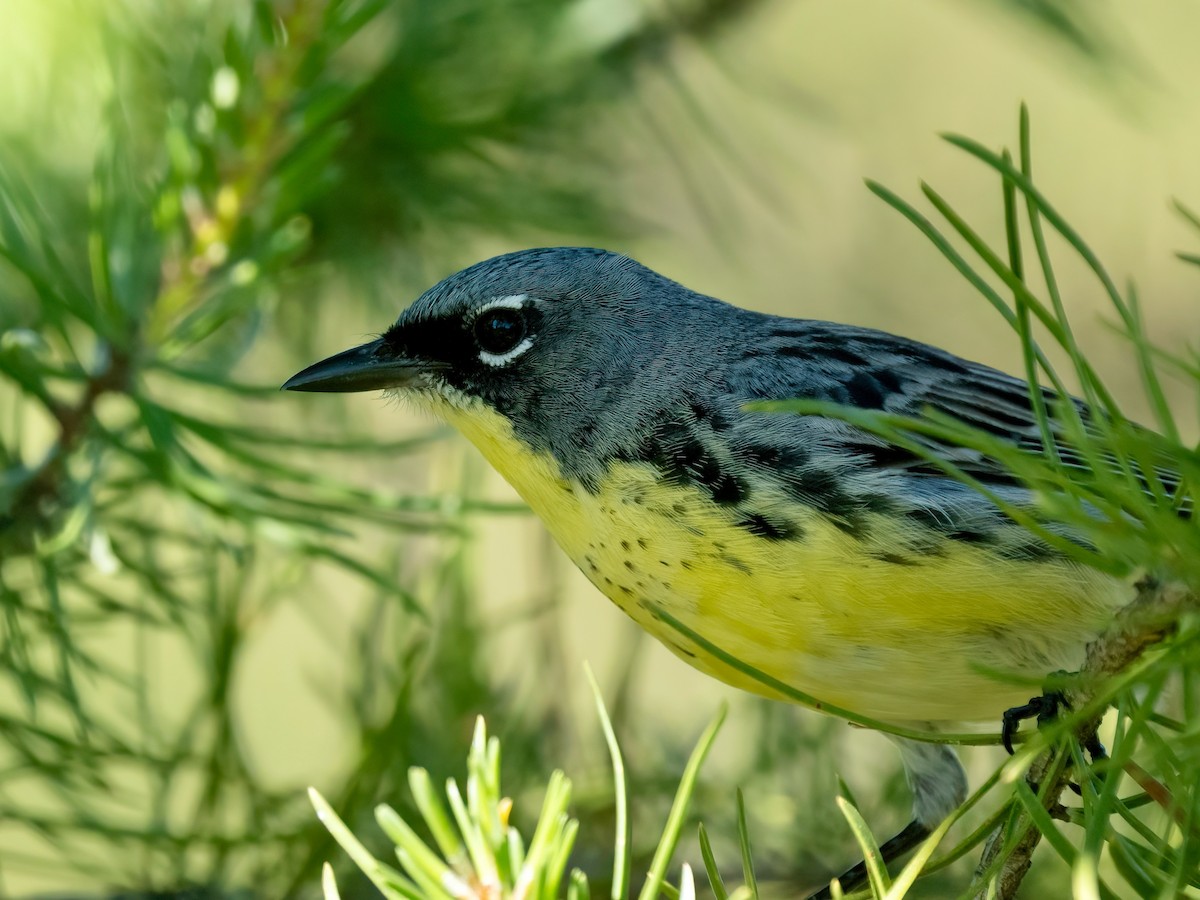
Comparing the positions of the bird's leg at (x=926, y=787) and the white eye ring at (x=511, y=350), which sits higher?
the white eye ring at (x=511, y=350)

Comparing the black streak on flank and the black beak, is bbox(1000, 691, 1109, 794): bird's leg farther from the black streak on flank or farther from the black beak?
the black beak

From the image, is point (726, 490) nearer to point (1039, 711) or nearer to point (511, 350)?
point (1039, 711)

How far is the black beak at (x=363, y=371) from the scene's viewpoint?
254 cm

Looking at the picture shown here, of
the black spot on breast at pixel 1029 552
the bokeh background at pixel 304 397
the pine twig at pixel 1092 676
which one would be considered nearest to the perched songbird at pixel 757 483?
the black spot on breast at pixel 1029 552

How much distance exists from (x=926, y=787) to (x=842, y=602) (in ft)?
2.51

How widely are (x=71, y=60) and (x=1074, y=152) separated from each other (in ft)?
11.5

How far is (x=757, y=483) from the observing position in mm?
2162

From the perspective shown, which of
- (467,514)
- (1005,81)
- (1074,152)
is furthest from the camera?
(1005,81)

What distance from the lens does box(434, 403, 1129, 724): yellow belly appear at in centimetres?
205

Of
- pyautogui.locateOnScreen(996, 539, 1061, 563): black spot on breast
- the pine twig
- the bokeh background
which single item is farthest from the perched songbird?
the pine twig

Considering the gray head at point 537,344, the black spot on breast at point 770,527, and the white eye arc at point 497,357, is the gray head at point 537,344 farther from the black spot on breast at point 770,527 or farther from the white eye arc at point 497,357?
the black spot on breast at point 770,527

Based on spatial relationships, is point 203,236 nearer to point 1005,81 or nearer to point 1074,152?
point 1074,152

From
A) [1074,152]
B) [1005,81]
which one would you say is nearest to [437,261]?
[1074,152]

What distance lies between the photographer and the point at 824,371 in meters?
2.56
